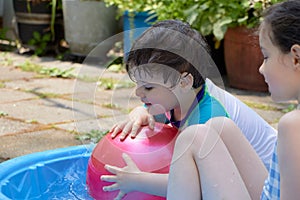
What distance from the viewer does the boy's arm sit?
1.86 meters

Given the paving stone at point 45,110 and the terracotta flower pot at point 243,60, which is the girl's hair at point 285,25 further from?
the terracotta flower pot at point 243,60

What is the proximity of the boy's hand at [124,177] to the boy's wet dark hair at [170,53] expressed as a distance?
0.30 metres

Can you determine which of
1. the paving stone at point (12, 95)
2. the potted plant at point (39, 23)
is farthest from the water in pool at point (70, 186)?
the potted plant at point (39, 23)

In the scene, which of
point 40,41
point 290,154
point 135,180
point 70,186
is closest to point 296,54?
point 290,154

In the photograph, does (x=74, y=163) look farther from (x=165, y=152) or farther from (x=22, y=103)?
(x=22, y=103)

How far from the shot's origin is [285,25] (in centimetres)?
144

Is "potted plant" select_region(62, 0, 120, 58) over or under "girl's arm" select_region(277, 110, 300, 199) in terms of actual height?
under

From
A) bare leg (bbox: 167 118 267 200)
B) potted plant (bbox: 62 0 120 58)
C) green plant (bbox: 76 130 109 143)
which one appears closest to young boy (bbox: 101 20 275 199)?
bare leg (bbox: 167 118 267 200)

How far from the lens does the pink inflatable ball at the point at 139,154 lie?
1.93 meters

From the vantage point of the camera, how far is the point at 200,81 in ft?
6.25

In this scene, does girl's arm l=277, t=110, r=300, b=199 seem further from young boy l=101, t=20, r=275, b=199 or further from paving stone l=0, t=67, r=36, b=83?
paving stone l=0, t=67, r=36, b=83

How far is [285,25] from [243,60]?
10.3ft

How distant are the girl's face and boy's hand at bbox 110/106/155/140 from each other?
0.65 m

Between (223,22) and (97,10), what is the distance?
162 centimetres
